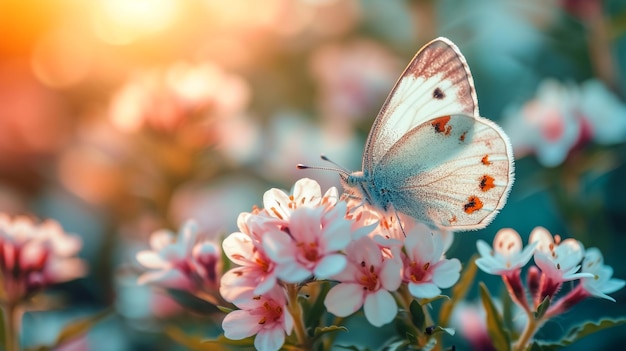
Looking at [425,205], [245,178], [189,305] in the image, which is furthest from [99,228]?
[425,205]

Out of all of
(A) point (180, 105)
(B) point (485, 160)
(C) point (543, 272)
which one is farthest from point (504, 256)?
(A) point (180, 105)

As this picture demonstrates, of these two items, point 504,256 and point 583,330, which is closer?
point 583,330

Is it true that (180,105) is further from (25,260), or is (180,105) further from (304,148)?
(25,260)

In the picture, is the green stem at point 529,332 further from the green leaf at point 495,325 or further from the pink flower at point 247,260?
the pink flower at point 247,260

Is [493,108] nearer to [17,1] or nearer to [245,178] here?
[245,178]

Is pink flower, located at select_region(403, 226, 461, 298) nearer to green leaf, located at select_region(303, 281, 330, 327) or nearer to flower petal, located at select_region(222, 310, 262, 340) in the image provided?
green leaf, located at select_region(303, 281, 330, 327)

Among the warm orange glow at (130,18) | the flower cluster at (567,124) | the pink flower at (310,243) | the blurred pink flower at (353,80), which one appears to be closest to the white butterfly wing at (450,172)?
the pink flower at (310,243)
